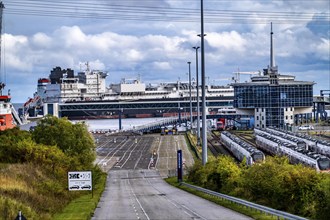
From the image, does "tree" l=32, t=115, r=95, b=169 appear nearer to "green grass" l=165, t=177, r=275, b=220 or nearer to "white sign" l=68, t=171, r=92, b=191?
"green grass" l=165, t=177, r=275, b=220

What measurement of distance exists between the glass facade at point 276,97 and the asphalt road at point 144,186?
25689mm

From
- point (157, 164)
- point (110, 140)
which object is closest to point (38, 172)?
point (157, 164)

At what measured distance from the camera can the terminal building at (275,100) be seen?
147m

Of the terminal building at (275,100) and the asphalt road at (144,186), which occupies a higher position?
the terminal building at (275,100)

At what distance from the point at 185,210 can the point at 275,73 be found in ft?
426

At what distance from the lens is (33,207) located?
1234 inches

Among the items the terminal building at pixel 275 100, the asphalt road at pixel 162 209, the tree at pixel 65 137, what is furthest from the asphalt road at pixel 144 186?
the terminal building at pixel 275 100

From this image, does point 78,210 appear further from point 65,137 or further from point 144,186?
point 65,137

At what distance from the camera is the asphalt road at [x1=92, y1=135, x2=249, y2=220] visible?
32.9 m

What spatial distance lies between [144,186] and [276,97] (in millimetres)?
91266

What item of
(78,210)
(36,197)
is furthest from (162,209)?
(36,197)

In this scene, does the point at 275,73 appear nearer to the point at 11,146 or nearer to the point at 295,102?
the point at 295,102

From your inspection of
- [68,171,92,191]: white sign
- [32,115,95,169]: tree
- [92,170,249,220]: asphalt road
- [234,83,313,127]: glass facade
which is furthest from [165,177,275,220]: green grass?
[234,83,313,127]: glass facade

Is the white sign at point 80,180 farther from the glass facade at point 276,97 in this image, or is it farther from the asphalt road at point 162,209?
the glass facade at point 276,97
